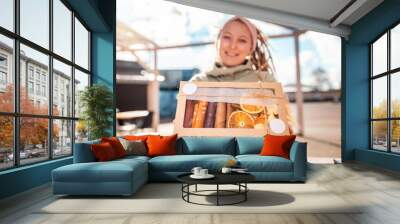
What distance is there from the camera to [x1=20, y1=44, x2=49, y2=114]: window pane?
17.4 ft

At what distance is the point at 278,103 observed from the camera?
9.12 metres

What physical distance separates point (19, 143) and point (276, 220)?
354 cm

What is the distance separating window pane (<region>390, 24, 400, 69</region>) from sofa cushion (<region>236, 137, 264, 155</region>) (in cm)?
343

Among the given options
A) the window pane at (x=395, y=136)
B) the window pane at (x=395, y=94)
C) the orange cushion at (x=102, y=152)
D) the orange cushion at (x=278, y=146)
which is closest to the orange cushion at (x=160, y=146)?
the orange cushion at (x=102, y=152)

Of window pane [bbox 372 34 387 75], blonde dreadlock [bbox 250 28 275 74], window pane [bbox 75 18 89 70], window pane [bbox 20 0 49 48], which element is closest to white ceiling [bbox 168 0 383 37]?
window pane [bbox 372 34 387 75]

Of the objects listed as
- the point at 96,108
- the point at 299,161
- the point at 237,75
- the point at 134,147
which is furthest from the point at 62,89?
the point at 237,75

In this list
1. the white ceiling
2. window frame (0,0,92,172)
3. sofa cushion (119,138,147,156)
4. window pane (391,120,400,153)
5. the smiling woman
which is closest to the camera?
window frame (0,0,92,172)

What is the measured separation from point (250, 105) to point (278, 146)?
3.07 meters

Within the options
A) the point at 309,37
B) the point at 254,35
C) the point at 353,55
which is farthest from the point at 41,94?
the point at 309,37

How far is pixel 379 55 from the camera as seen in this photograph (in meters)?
8.70

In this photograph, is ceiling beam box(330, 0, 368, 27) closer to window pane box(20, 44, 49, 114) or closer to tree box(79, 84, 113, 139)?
tree box(79, 84, 113, 139)

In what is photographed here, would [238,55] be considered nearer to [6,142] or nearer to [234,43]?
[234,43]

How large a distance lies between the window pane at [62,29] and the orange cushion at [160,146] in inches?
86.8

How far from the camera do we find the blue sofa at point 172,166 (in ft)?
15.3
